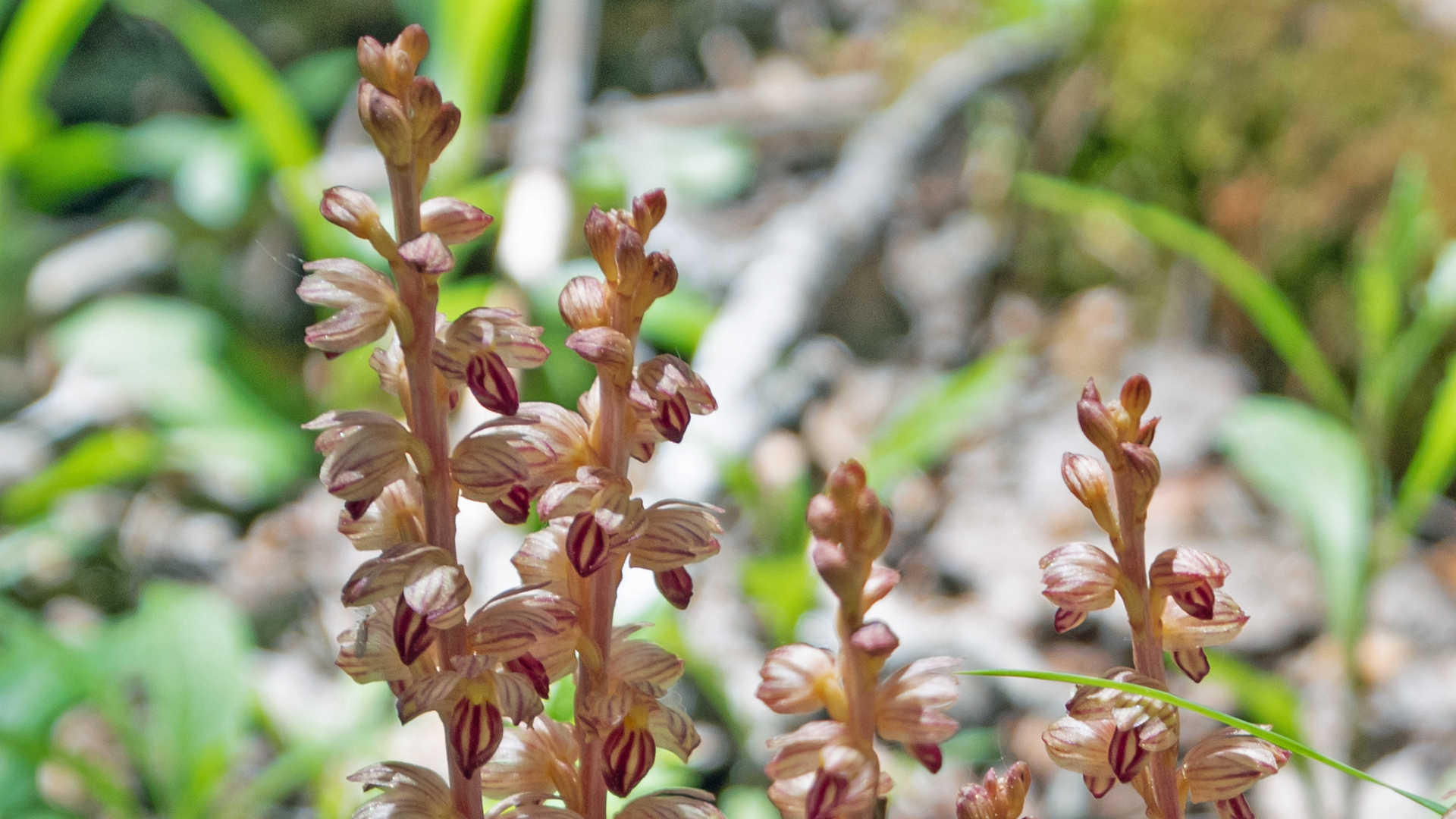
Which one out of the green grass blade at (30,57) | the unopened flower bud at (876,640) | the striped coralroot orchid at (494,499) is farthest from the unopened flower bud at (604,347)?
the green grass blade at (30,57)

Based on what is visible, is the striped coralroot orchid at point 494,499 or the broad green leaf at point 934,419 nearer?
the striped coralroot orchid at point 494,499

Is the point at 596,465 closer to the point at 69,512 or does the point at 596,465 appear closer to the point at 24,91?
the point at 69,512

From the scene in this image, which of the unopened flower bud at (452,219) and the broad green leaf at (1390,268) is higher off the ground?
the broad green leaf at (1390,268)

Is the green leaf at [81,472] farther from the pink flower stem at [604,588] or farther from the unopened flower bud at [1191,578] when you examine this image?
the unopened flower bud at [1191,578]

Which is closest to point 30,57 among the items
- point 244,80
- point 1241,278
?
point 244,80

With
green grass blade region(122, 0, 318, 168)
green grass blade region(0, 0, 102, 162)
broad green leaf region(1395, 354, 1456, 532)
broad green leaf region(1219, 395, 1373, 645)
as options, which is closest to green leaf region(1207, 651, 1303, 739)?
broad green leaf region(1219, 395, 1373, 645)

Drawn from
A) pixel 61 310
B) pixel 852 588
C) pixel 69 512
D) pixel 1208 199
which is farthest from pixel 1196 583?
pixel 61 310

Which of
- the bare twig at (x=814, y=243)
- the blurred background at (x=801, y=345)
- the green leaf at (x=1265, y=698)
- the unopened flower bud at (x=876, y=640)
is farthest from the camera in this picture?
the bare twig at (x=814, y=243)
